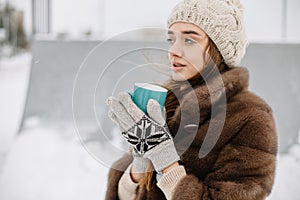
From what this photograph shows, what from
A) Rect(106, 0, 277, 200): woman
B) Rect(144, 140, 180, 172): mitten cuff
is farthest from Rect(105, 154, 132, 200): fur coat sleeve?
Rect(144, 140, 180, 172): mitten cuff

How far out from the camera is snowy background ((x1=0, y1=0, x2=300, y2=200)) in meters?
1.12

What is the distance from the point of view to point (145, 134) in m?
0.56

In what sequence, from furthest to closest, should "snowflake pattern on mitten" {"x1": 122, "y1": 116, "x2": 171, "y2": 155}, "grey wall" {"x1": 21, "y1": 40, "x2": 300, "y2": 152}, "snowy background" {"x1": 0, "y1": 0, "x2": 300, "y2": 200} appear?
"snowy background" {"x1": 0, "y1": 0, "x2": 300, "y2": 200}
"grey wall" {"x1": 21, "y1": 40, "x2": 300, "y2": 152}
"snowflake pattern on mitten" {"x1": 122, "y1": 116, "x2": 171, "y2": 155}

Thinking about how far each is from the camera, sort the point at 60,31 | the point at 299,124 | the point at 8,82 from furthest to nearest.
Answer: the point at 8,82
the point at 60,31
the point at 299,124

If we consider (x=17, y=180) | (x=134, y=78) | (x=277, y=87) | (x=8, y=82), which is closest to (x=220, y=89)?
(x=134, y=78)

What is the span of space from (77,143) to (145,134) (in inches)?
28.5

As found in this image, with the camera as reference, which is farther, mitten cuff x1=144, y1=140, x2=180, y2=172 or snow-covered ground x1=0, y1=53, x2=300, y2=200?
snow-covered ground x1=0, y1=53, x2=300, y2=200

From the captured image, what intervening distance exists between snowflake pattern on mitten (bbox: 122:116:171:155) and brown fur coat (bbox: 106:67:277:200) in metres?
0.08

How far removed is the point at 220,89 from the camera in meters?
0.64

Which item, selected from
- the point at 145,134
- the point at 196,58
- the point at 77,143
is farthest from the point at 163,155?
the point at 77,143

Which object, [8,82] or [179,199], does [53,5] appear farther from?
[179,199]

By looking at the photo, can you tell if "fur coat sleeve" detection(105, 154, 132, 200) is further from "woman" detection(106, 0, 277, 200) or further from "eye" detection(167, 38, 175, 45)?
"eye" detection(167, 38, 175, 45)

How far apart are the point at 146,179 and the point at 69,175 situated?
611 millimetres

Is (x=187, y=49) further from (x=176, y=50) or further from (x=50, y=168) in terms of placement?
(x=50, y=168)
